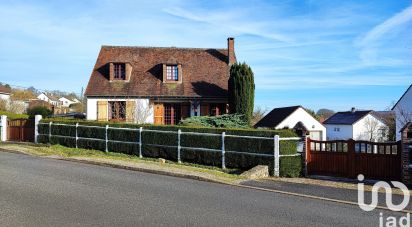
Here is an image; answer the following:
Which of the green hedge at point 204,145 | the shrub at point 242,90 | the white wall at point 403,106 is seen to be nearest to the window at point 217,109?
the shrub at point 242,90

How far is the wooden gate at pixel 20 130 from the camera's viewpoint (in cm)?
2794

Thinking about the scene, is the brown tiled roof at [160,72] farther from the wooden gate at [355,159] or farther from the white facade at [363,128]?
the white facade at [363,128]

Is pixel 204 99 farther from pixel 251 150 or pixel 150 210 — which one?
pixel 150 210

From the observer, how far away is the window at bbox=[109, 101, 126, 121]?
32.4 meters

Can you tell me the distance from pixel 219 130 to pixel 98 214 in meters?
9.01

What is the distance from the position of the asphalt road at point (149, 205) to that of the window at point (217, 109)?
1951 cm

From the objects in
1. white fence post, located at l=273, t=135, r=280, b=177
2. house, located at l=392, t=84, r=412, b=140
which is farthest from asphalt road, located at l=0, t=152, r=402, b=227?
house, located at l=392, t=84, r=412, b=140

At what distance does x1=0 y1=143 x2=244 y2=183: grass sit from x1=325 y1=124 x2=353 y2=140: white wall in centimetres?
5541

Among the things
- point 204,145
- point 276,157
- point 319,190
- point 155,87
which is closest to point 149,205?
point 319,190

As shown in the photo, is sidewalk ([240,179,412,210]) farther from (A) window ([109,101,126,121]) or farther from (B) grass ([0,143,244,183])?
(A) window ([109,101,126,121])

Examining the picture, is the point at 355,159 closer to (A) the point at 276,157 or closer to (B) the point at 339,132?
(A) the point at 276,157

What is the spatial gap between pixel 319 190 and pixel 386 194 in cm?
167

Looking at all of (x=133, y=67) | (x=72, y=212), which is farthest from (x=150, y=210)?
(x=133, y=67)

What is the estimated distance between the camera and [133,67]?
113 feet
